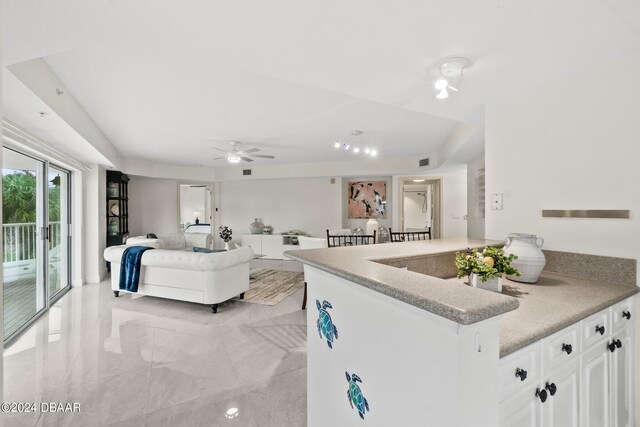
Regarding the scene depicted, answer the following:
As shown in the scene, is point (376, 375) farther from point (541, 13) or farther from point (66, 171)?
point (66, 171)

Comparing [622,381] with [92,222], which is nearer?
[622,381]

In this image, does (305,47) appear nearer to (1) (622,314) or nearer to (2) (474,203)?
(1) (622,314)

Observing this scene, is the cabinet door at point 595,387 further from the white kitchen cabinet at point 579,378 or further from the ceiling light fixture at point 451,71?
the ceiling light fixture at point 451,71

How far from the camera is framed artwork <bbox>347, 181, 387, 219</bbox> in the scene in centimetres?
688

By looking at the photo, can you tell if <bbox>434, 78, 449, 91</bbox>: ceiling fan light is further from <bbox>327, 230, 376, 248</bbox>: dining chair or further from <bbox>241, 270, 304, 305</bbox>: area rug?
<bbox>241, 270, 304, 305</bbox>: area rug

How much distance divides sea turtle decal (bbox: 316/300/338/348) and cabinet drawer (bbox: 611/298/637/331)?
1.34 meters

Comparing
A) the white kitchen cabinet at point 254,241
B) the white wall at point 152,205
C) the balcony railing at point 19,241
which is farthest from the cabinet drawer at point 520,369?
the white wall at point 152,205

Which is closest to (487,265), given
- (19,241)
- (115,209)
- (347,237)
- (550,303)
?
(550,303)

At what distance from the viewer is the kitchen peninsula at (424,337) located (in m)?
0.76

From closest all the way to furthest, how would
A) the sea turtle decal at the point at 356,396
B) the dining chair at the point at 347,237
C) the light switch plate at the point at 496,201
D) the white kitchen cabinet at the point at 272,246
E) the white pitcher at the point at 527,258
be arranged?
the sea turtle decal at the point at 356,396, the white pitcher at the point at 527,258, the light switch plate at the point at 496,201, the dining chair at the point at 347,237, the white kitchen cabinet at the point at 272,246

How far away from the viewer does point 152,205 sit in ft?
23.0

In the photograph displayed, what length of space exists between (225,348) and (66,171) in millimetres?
4197

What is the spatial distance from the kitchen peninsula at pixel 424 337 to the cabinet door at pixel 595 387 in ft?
0.15

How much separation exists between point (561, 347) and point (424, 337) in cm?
66
